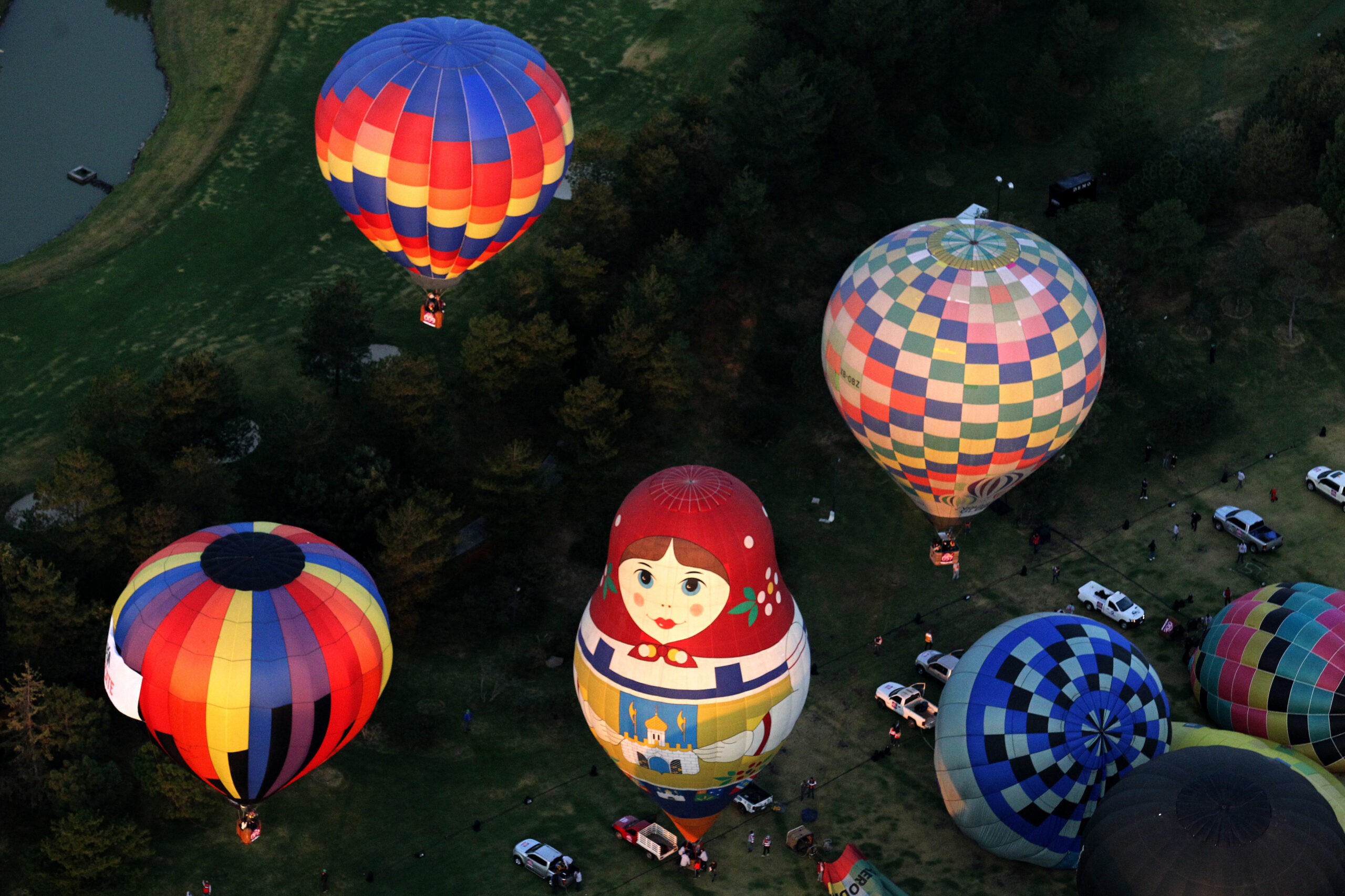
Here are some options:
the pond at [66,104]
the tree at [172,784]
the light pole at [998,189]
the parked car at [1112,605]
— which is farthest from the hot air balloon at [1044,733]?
the pond at [66,104]

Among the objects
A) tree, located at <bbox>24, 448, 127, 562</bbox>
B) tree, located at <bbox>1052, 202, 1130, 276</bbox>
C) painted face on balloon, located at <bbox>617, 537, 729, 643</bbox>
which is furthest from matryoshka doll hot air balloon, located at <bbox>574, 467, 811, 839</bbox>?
tree, located at <bbox>1052, 202, 1130, 276</bbox>

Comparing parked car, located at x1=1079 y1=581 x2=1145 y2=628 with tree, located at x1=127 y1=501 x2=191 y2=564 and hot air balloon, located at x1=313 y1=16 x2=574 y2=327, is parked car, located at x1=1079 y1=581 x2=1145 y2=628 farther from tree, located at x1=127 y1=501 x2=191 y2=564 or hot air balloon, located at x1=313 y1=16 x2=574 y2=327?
tree, located at x1=127 y1=501 x2=191 y2=564

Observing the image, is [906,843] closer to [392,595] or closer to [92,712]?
[392,595]

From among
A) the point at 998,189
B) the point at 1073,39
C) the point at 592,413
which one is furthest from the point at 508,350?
the point at 1073,39

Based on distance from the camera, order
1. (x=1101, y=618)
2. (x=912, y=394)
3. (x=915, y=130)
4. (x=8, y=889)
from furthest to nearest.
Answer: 1. (x=915, y=130)
2. (x=1101, y=618)
3. (x=912, y=394)
4. (x=8, y=889)

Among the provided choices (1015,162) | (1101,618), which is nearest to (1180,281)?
(1015,162)
